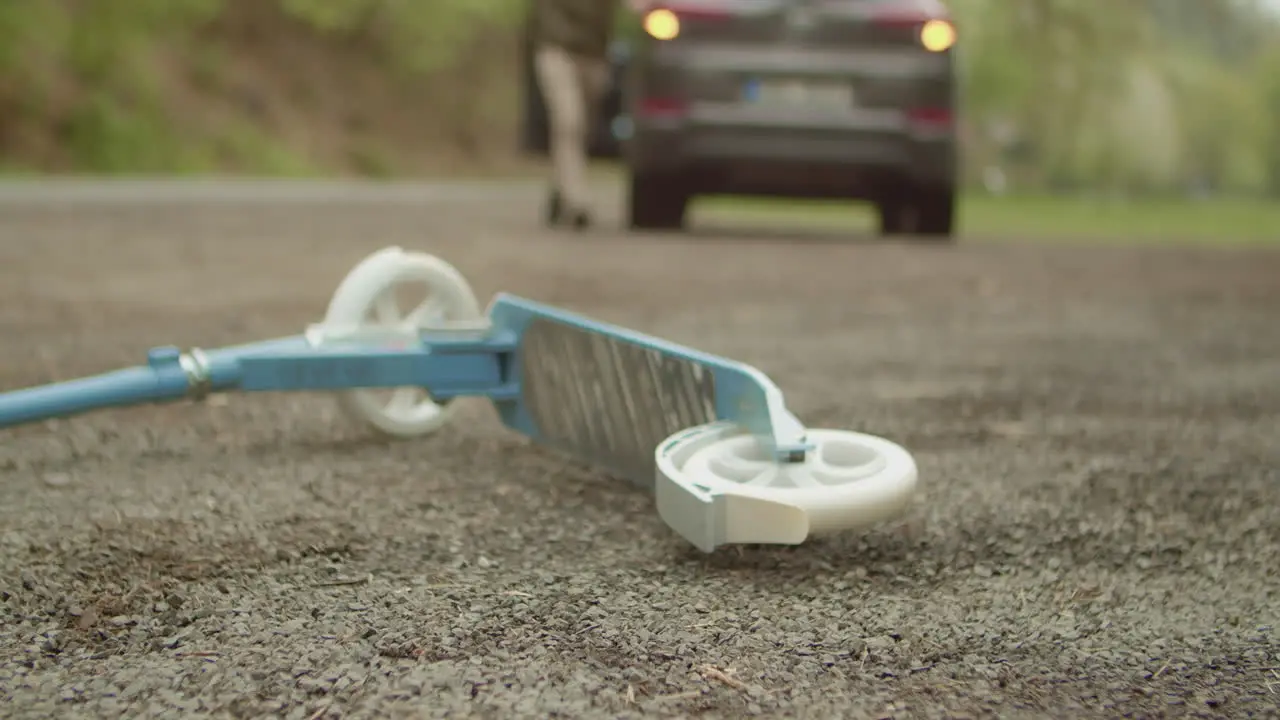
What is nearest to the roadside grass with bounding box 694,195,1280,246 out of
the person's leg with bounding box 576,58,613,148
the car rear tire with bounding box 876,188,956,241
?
the car rear tire with bounding box 876,188,956,241

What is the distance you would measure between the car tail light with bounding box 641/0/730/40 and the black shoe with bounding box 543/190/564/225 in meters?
1.63

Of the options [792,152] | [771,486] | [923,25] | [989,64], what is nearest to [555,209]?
[792,152]

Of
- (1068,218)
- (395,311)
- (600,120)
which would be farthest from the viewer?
(1068,218)

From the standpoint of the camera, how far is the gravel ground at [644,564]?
5.24 feet

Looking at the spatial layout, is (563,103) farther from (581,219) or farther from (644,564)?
(644,564)

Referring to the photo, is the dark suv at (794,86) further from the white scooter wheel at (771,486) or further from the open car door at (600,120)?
the white scooter wheel at (771,486)

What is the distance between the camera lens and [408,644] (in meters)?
1.70

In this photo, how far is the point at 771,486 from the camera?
2090 mm

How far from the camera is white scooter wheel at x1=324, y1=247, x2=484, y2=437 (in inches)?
108

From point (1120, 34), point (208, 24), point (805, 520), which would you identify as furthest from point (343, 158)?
point (805, 520)

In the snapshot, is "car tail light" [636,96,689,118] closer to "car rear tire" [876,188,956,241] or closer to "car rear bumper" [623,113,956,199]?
"car rear bumper" [623,113,956,199]

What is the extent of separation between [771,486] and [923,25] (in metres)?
7.09

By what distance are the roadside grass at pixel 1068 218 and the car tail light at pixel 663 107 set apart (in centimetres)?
213

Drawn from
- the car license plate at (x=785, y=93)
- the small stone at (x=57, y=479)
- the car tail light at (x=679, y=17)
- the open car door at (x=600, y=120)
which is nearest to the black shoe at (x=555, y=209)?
the open car door at (x=600, y=120)
